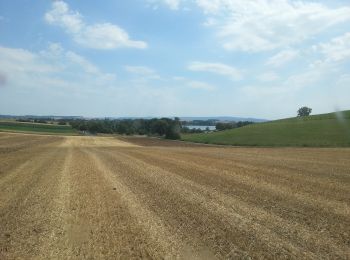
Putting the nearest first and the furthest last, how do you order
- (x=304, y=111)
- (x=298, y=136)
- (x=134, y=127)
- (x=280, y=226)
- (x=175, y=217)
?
(x=280, y=226) < (x=175, y=217) < (x=298, y=136) < (x=134, y=127) < (x=304, y=111)

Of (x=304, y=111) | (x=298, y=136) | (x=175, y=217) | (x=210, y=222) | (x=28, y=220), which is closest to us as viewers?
(x=210, y=222)

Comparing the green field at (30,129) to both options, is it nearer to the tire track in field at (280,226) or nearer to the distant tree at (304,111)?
the distant tree at (304,111)

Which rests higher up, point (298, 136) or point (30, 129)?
point (298, 136)

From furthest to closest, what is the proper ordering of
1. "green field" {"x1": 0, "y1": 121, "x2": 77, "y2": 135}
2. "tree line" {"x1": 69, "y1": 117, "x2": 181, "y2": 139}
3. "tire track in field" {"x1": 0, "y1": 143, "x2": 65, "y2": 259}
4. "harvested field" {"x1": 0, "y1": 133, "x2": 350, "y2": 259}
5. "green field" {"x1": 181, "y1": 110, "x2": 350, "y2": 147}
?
"green field" {"x1": 0, "y1": 121, "x2": 77, "y2": 135} → "tree line" {"x1": 69, "y1": 117, "x2": 181, "y2": 139} → "green field" {"x1": 181, "y1": 110, "x2": 350, "y2": 147} → "tire track in field" {"x1": 0, "y1": 143, "x2": 65, "y2": 259} → "harvested field" {"x1": 0, "y1": 133, "x2": 350, "y2": 259}

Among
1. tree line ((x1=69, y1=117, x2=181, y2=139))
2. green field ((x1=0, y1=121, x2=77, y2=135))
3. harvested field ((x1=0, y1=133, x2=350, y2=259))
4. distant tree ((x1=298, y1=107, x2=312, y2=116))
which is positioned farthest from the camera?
distant tree ((x1=298, y1=107, x2=312, y2=116))

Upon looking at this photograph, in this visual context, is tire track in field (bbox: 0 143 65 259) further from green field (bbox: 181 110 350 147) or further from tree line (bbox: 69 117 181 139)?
tree line (bbox: 69 117 181 139)

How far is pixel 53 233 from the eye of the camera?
1082 centimetres

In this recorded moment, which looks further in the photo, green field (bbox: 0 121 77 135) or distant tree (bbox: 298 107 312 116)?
distant tree (bbox: 298 107 312 116)

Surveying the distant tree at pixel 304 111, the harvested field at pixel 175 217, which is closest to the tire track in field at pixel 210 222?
the harvested field at pixel 175 217

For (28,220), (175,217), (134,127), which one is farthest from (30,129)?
(175,217)

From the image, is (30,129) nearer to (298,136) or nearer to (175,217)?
(298,136)

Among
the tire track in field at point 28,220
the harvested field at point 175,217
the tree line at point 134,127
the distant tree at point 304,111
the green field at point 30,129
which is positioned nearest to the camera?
the harvested field at point 175,217

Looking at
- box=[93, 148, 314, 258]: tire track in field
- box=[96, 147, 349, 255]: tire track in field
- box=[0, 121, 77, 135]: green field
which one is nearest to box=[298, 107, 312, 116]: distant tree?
box=[0, 121, 77, 135]: green field

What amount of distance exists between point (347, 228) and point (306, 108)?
549 ft
